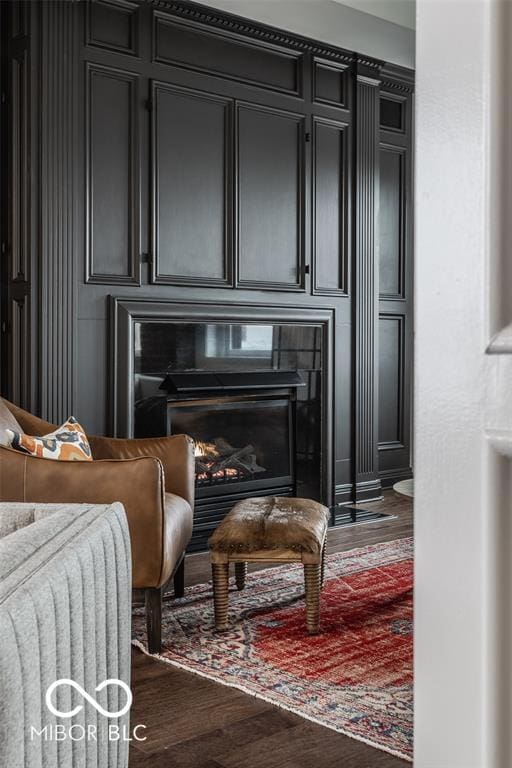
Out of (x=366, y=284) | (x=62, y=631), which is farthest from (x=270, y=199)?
(x=62, y=631)

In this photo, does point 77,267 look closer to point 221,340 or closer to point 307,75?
point 221,340

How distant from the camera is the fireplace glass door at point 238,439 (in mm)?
4570

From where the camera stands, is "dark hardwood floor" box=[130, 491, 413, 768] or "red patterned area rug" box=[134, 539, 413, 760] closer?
"dark hardwood floor" box=[130, 491, 413, 768]

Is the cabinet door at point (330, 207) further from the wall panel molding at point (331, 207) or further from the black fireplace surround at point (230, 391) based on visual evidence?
Result: the black fireplace surround at point (230, 391)

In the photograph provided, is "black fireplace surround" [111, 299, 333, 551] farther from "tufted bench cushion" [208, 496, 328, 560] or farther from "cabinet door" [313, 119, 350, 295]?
"tufted bench cushion" [208, 496, 328, 560]

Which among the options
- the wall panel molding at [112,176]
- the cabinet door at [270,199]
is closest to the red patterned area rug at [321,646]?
the wall panel molding at [112,176]

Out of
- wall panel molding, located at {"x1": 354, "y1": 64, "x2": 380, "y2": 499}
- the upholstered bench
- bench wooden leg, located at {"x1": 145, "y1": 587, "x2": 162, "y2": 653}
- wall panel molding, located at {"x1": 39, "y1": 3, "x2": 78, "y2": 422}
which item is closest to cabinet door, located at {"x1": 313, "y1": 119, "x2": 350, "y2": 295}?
wall panel molding, located at {"x1": 354, "y1": 64, "x2": 380, "y2": 499}

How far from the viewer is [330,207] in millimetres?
5238

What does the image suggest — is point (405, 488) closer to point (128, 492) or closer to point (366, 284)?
point (128, 492)

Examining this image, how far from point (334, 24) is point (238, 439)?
8.55 ft

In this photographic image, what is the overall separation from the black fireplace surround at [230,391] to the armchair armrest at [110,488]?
4.65 feet

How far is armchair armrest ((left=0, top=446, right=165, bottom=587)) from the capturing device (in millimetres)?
2762

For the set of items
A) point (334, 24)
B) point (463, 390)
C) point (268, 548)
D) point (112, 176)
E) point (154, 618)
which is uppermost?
point (334, 24)

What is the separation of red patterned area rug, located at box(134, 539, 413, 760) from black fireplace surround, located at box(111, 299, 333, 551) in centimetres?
97
